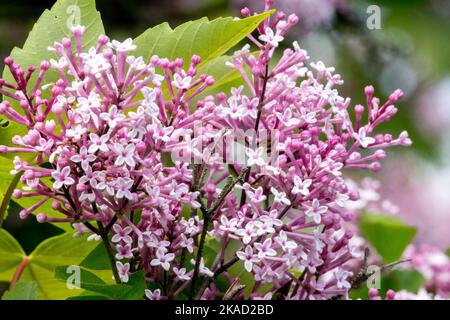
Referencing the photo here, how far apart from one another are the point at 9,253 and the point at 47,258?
5 centimetres

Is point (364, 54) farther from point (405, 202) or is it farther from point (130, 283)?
point (130, 283)

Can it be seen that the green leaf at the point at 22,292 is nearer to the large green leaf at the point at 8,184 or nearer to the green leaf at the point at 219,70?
the large green leaf at the point at 8,184

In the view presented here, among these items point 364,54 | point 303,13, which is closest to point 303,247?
point 303,13

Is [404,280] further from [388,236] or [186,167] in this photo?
[186,167]

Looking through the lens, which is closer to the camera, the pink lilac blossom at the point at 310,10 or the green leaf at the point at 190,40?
the green leaf at the point at 190,40

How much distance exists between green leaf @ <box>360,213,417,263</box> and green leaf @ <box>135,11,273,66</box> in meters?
0.55

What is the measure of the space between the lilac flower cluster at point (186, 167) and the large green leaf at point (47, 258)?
12 cm

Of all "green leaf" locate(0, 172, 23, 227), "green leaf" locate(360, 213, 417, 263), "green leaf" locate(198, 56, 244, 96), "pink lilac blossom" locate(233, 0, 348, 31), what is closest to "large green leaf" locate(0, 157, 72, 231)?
"green leaf" locate(0, 172, 23, 227)

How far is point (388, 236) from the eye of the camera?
1356 millimetres

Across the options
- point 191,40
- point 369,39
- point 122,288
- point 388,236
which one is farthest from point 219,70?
point 369,39

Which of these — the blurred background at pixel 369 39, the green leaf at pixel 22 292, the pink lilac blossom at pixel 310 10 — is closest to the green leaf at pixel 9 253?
the green leaf at pixel 22 292

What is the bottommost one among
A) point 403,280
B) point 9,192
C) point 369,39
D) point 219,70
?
point 403,280

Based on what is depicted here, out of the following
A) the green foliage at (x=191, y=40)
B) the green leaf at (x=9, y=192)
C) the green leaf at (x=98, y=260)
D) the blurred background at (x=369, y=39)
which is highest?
the blurred background at (x=369, y=39)

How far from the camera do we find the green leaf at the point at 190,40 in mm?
924
